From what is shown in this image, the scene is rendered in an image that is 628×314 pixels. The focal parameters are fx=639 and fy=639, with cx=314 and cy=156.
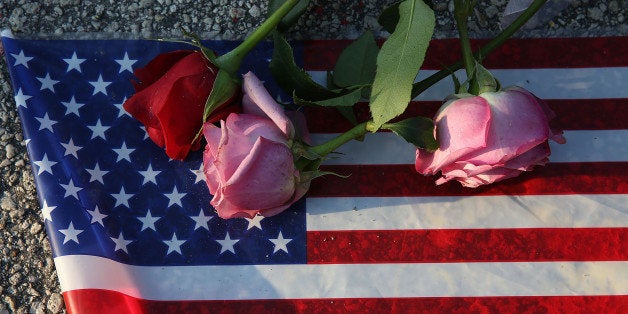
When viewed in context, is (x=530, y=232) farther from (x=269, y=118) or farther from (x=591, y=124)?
(x=269, y=118)

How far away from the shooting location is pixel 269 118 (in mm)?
769

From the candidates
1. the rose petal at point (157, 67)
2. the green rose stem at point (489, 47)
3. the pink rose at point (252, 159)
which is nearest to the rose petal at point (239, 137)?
the pink rose at point (252, 159)

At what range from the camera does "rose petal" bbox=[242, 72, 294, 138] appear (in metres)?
0.74

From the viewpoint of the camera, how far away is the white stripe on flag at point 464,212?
2.94ft

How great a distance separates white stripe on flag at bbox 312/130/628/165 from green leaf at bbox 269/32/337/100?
0.37ft

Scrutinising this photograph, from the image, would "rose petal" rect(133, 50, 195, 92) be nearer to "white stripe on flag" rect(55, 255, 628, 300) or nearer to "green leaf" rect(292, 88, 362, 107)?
"green leaf" rect(292, 88, 362, 107)

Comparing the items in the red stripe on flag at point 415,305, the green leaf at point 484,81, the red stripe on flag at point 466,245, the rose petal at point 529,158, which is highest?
the green leaf at point 484,81

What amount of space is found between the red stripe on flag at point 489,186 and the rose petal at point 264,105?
170mm

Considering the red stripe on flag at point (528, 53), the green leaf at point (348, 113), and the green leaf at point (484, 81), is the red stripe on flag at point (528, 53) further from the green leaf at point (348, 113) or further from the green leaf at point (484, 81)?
the green leaf at point (484, 81)

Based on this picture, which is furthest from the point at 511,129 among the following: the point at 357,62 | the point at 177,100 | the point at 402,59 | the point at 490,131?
the point at 177,100

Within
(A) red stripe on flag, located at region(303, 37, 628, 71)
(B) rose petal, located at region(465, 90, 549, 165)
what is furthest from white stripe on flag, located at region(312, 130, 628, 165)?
(B) rose petal, located at region(465, 90, 549, 165)

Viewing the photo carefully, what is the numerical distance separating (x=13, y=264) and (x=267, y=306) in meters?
0.37

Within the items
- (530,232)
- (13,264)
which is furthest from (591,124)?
(13,264)

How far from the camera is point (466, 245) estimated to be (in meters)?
0.89
